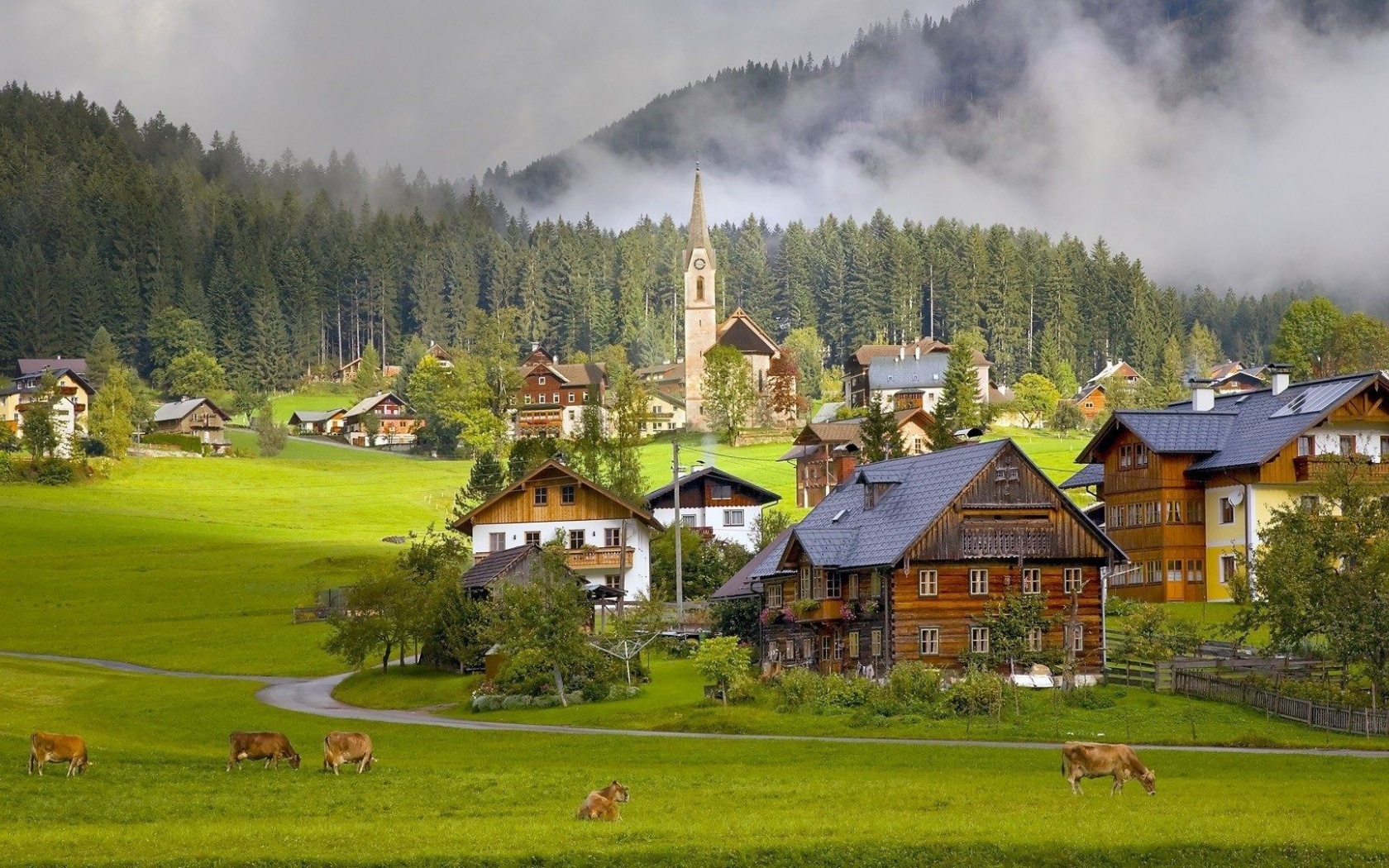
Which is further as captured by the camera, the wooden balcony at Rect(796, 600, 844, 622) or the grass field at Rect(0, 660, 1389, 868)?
the wooden balcony at Rect(796, 600, 844, 622)

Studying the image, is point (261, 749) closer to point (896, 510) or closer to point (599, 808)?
point (599, 808)

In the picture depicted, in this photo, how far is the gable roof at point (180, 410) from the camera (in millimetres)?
188500

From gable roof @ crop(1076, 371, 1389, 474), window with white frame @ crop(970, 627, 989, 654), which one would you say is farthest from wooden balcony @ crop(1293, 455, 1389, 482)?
window with white frame @ crop(970, 627, 989, 654)

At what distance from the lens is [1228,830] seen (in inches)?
1112

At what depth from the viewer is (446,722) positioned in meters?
53.8

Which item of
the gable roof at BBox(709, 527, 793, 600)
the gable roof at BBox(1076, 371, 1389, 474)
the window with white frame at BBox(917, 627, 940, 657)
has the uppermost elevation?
the gable roof at BBox(1076, 371, 1389, 474)

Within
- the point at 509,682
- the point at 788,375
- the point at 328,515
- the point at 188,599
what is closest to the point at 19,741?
the point at 509,682

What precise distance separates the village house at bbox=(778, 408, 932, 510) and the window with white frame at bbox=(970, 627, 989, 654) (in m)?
67.7

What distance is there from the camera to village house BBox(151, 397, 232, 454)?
188250 mm

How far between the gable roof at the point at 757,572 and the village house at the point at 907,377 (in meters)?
114

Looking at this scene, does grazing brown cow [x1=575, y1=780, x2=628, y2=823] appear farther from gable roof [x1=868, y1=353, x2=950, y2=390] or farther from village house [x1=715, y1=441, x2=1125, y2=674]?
gable roof [x1=868, y1=353, x2=950, y2=390]

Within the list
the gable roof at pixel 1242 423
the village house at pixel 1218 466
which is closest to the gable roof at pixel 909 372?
the village house at pixel 1218 466

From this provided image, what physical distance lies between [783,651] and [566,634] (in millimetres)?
10214

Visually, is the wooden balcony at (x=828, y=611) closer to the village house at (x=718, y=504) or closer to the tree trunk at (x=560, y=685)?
the tree trunk at (x=560, y=685)
